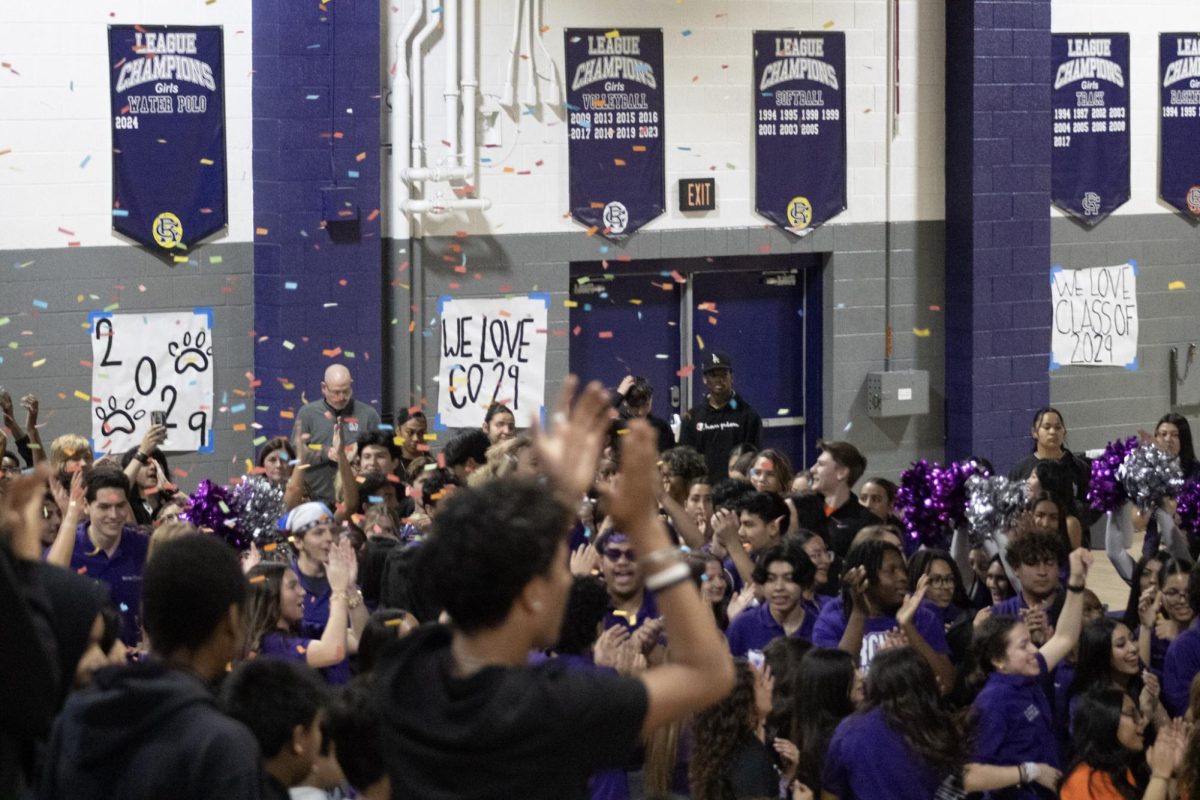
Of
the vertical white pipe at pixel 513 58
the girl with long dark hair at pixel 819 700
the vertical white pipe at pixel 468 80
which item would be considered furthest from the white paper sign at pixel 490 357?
the girl with long dark hair at pixel 819 700

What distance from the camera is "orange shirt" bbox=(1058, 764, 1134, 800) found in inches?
203

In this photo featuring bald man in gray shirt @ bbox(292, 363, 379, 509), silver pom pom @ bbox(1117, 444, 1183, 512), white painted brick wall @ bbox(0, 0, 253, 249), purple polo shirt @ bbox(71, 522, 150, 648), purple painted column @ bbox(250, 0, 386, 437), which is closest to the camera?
purple polo shirt @ bbox(71, 522, 150, 648)

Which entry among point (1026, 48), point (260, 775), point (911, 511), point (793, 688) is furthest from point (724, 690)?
point (1026, 48)

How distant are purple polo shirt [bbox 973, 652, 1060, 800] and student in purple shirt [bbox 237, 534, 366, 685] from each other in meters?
1.93

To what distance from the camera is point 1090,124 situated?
1288 cm

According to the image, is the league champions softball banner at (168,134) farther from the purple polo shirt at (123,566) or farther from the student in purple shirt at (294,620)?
the student in purple shirt at (294,620)

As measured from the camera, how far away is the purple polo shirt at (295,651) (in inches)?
209

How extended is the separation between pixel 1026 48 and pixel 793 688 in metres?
8.33

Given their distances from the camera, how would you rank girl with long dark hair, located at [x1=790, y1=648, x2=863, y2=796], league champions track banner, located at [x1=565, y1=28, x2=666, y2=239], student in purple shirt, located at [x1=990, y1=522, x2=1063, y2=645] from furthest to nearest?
league champions track banner, located at [x1=565, y1=28, x2=666, y2=239] < student in purple shirt, located at [x1=990, y1=522, x2=1063, y2=645] < girl with long dark hair, located at [x1=790, y1=648, x2=863, y2=796]

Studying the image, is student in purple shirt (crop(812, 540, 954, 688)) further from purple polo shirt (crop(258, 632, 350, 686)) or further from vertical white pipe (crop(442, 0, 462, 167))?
vertical white pipe (crop(442, 0, 462, 167))

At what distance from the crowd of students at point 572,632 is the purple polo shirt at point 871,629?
0.04 ft

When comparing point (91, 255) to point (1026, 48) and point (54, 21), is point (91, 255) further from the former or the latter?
point (1026, 48)

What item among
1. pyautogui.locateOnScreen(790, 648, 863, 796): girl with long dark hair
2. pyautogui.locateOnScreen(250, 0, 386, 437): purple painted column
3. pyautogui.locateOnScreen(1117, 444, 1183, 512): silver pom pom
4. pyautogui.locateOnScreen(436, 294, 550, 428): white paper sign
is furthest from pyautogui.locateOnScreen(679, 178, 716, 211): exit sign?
pyautogui.locateOnScreen(790, 648, 863, 796): girl with long dark hair

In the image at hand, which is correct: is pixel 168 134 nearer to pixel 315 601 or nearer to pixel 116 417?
pixel 116 417
